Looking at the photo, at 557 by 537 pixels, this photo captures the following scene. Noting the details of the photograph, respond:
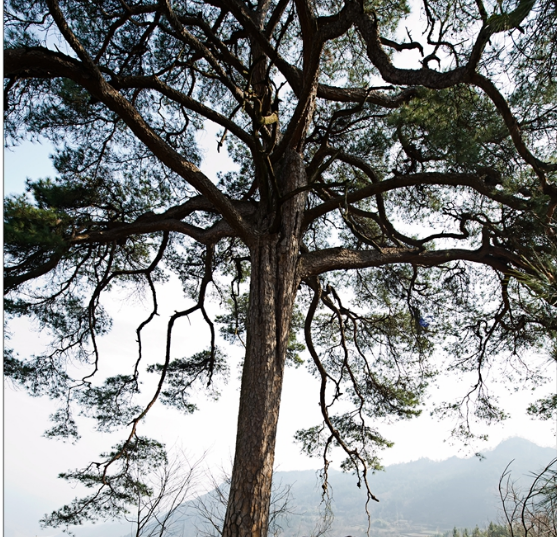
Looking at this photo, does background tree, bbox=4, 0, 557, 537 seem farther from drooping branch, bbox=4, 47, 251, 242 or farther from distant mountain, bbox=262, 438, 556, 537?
distant mountain, bbox=262, 438, 556, 537

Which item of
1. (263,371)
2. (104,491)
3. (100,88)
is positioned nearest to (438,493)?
(104,491)

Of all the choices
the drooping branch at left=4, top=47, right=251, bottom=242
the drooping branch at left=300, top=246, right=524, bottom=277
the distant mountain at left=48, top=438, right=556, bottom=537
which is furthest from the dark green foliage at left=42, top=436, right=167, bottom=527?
the distant mountain at left=48, top=438, right=556, bottom=537

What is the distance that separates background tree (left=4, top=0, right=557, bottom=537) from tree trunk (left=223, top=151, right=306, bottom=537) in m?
0.01

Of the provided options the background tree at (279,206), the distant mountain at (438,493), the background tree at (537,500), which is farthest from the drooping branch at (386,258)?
the distant mountain at (438,493)

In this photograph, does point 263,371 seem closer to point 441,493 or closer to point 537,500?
point 537,500

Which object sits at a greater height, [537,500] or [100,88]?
[100,88]

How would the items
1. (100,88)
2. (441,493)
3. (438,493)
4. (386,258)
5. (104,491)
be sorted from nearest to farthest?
1. (100,88)
2. (386,258)
3. (104,491)
4. (438,493)
5. (441,493)

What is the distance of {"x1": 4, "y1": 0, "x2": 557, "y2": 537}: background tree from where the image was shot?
8.68 ft

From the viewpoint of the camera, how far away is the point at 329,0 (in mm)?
4398

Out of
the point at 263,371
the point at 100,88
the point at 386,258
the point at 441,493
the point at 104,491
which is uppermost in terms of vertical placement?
the point at 100,88

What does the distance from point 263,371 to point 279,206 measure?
1120mm

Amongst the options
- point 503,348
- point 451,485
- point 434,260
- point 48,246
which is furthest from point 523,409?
point 451,485

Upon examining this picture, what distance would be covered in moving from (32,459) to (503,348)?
4.51m

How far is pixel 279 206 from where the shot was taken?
2.87 metres
